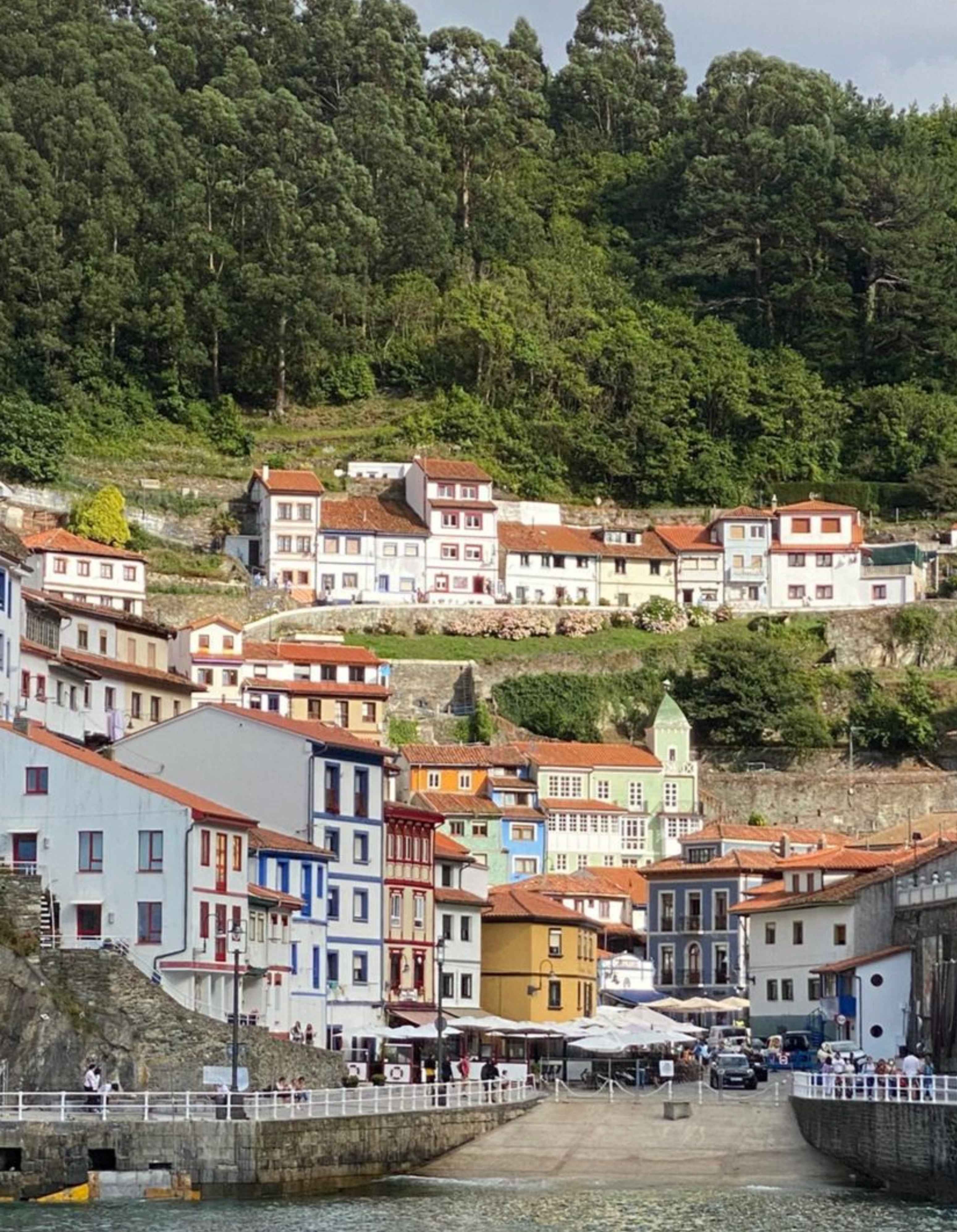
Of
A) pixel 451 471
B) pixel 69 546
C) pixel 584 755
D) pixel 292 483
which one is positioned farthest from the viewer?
pixel 451 471

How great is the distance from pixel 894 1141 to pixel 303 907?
71.4 ft

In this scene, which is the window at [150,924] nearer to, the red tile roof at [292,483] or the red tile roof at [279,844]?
the red tile roof at [279,844]

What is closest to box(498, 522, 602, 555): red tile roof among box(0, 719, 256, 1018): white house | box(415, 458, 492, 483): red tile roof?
box(415, 458, 492, 483): red tile roof

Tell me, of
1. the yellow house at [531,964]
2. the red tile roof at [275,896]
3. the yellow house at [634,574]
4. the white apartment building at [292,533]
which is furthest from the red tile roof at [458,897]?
the yellow house at [634,574]

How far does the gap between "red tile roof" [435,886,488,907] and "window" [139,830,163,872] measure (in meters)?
19.4

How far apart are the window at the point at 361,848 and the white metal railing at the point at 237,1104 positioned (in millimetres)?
15954

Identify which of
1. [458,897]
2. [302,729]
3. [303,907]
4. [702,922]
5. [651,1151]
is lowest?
[651,1151]

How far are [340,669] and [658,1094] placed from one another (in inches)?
1993

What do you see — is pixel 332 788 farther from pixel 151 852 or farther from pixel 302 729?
pixel 151 852

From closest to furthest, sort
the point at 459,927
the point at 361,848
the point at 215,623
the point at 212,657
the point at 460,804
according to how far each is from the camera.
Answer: the point at 361,848 → the point at 459,927 → the point at 460,804 → the point at 212,657 → the point at 215,623

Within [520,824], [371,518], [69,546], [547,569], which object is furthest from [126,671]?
[547,569]

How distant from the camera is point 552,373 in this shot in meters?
144

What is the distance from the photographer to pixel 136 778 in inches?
2517

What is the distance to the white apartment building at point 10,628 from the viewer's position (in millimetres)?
74562
